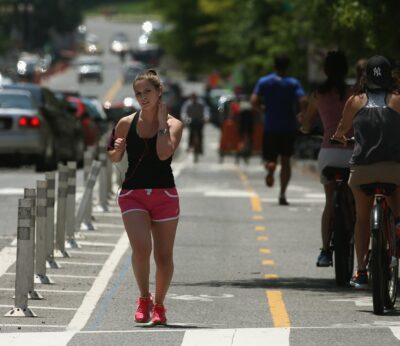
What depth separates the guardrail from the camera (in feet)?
40.0

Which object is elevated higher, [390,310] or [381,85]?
[381,85]

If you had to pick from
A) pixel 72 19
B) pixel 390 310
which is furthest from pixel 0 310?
pixel 72 19

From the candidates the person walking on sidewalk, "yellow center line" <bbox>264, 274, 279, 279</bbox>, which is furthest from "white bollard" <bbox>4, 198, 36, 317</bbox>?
"yellow center line" <bbox>264, 274, 279, 279</bbox>

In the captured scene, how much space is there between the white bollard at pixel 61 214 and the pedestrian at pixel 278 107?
17.9ft

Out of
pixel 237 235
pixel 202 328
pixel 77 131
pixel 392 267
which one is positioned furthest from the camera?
pixel 77 131

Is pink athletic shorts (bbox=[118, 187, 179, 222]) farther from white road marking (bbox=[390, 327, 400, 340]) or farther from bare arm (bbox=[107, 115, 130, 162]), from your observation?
white road marking (bbox=[390, 327, 400, 340])

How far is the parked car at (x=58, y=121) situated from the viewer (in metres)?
34.7

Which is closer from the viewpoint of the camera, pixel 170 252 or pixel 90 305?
pixel 170 252

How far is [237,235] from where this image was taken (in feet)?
65.2

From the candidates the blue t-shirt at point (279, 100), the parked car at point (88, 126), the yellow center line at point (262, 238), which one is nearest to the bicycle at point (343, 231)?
the yellow center line at point (262, 238)

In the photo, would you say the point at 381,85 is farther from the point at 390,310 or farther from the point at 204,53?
the point at 204,53

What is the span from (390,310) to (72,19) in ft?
471

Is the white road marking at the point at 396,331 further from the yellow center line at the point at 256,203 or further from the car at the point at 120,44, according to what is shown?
the car at the point at 120,44

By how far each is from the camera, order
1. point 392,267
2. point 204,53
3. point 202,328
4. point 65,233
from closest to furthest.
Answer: point 202,328, point 392,267, point 65,233, point 204,53
